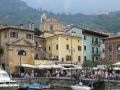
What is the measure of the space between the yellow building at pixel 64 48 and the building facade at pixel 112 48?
348 inches

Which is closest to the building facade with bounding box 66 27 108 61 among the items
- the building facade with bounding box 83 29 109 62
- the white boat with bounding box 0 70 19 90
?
the building facade with bounding box 83 29 109 62

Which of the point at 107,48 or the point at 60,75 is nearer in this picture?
the point at 60,75

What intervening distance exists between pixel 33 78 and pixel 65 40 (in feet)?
72.1

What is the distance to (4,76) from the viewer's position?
54.2 meters

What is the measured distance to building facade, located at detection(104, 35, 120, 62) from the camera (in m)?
80.4

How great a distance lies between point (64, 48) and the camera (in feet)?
286

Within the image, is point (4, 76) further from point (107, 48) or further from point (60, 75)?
point (107, 48)

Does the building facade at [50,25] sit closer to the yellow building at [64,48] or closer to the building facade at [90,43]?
the building facade at [90,43]

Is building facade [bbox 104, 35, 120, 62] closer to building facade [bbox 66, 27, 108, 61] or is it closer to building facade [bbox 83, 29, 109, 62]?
building facade [bbox 83, 29, 109, 62]

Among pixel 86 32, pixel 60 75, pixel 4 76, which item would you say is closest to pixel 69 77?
pixel 60 75

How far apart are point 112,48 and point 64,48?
11556 millimetres

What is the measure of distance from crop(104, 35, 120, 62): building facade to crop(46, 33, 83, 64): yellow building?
8.84m

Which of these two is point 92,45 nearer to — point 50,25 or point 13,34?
point 50,25

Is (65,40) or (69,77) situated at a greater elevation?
(65,40)
